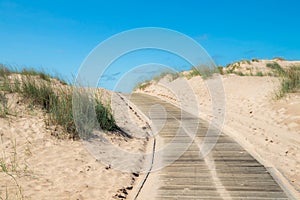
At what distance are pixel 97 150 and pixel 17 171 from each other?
2.40 m

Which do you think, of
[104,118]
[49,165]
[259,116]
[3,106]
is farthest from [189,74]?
[49,165]

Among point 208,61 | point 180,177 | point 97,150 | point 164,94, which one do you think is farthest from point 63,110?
point 208,61

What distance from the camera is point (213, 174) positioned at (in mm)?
7488

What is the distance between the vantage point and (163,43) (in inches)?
587

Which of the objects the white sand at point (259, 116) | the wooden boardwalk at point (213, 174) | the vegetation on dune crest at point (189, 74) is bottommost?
the wooden boardwalk at point (213, 174)

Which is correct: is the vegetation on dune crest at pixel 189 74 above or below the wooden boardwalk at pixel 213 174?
above

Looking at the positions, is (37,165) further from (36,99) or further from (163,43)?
(163,43)

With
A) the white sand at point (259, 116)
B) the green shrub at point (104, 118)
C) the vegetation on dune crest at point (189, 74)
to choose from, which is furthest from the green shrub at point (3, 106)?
the vegetation on dune crest at point (189, 74)

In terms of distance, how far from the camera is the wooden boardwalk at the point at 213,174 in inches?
252

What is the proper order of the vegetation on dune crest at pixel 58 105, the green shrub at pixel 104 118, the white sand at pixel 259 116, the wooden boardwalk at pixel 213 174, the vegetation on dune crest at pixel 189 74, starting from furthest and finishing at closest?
1. the vegetation on dune crest at pixel 189 74
2. the green shrub at pixel 104 118
3. the vegetation on dune crest at pixel 58 105
4. the white sand at pixel 259 116
5. the wooden boardwalk at pixel 213 174

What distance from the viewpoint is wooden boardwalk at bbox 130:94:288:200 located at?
6.40 metres

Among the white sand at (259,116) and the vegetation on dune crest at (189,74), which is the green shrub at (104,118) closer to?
the white sand at (259,116)

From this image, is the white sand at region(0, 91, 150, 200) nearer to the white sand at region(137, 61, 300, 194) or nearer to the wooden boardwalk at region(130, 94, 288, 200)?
the wooden boardwalk at region(130, 94, 288, 200)

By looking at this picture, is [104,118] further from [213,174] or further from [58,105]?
[213,174]
